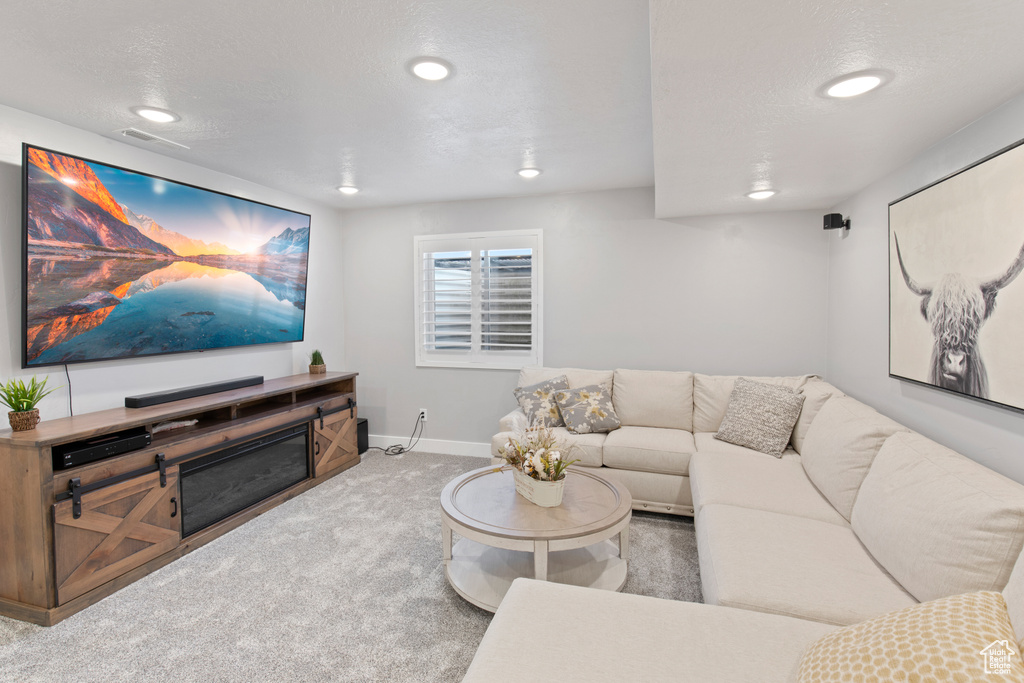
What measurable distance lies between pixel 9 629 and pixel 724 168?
3978 mm

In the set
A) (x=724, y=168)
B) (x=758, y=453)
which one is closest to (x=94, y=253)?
(x=724, y=168)

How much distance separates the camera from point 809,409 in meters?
3.02

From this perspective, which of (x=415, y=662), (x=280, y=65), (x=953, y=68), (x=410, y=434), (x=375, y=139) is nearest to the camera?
(x=953, y=68)

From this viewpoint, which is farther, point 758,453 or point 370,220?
point 370,220

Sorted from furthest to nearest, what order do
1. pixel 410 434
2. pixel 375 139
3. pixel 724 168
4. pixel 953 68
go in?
pixel 410 434
pixel 375 139
pixel 724 168
pixel 953 68

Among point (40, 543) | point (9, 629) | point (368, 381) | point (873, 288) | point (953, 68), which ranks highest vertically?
point (953, 68)

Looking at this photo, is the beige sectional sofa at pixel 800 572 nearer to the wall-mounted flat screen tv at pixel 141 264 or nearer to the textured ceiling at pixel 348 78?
the textured ceiling at pixel 348 78

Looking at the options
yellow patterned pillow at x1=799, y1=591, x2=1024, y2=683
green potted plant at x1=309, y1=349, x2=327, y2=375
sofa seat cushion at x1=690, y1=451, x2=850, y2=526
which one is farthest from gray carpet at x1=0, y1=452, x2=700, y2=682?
green potted plant at x1=309, y1=349, x2=327, y2=375

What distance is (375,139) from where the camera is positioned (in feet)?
9.20

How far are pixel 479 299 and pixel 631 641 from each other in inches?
135

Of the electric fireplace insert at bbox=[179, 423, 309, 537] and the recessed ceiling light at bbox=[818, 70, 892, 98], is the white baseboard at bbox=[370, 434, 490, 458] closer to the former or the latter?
the electric fireplace insert at bbox=[179, 423, 309, 537]

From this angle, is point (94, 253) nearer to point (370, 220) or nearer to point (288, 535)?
point (288, 535)

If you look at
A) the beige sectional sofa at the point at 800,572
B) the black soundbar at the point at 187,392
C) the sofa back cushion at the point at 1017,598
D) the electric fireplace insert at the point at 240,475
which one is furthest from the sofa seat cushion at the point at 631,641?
the black soundbar at the point at 187,392

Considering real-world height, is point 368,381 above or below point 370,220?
below
